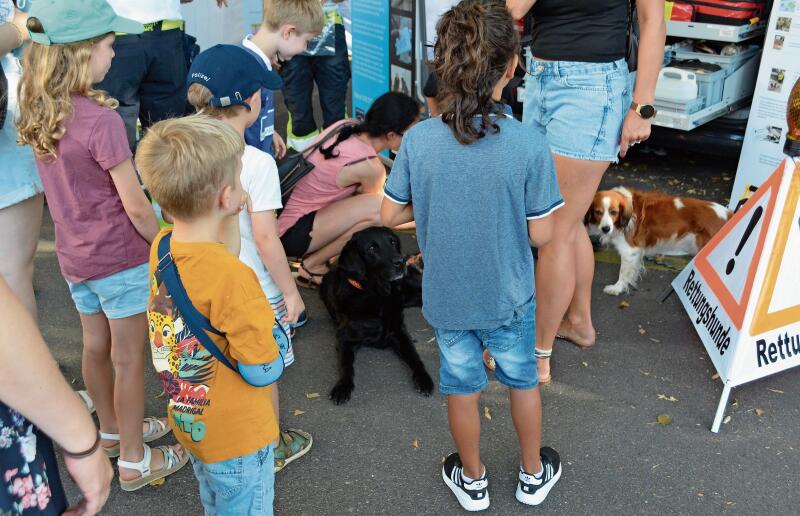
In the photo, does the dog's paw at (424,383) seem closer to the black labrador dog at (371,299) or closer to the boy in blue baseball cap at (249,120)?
the black labrador dog at (371,299)

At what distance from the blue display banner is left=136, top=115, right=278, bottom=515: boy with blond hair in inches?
164

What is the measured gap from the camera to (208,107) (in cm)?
277

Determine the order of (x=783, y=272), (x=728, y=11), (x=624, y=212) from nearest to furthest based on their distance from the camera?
(x=783, y=272), (x=624, y=212), (x=728, y=11)

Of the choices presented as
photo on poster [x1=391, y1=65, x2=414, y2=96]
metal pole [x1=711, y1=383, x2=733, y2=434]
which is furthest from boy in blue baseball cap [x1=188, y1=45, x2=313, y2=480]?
photo on poster [x1=391, y1=65, x2=414, y2=96]

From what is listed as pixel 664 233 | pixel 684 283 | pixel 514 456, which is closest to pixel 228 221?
pixel 514 456

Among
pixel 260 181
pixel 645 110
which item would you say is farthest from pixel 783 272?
pixel 260 181

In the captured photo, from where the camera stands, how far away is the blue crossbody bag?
6.32ft

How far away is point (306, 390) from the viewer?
360 centimetres

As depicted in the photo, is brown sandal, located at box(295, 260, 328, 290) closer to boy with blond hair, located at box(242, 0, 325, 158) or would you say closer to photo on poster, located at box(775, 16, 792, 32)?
boy with blond hair, located at box(242, 0, 325, 158)

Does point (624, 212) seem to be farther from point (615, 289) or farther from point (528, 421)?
point (528, 421)

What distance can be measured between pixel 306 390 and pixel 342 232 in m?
1.05

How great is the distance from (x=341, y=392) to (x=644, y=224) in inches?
86.3

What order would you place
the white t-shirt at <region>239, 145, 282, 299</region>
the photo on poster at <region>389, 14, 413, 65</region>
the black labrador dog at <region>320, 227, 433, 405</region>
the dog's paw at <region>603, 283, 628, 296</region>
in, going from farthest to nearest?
the photo on poster at <region>389, 14, 413, 65</region> → the dog's paw at <region>603, 283, 628, 296</region> → the black labrador dog at <region>320, 227, 433, 405</region> → the white t-shirt at <region>239, 145, 282, 299</region>

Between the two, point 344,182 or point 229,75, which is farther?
point 344,182
